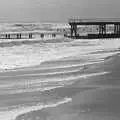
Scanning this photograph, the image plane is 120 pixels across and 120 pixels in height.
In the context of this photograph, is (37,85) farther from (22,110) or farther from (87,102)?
(22,110)

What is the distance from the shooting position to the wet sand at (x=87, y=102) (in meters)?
7.19

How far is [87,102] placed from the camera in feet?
27.7

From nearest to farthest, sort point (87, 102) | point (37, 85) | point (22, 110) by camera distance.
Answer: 1. point (22, 110)
2. point (87, 102)
3. point (37, 85)

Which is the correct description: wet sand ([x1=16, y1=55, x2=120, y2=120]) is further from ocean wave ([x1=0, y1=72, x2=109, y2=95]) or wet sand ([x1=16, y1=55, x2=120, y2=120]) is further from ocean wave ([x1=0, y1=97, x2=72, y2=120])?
ocean wave ([x1=0, y1=72, x2=109, y2=95])

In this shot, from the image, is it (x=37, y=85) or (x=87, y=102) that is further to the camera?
(x=37, y=85)

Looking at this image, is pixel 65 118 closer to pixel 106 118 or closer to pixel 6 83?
pixel 106 118

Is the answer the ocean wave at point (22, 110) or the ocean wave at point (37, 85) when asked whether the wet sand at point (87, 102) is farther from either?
the ocean wave at point (37, 85)

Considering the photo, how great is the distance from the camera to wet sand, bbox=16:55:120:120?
23.6 feet

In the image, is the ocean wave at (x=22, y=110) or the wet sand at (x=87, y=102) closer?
the wet sand at (x=87, y=102)

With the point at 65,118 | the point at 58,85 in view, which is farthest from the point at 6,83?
the point at 65,118

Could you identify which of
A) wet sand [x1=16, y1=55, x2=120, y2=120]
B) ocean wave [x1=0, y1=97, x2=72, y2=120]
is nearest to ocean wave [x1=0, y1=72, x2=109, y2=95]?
wet sand [x1=16, y1=55, x2=120, y2=120]

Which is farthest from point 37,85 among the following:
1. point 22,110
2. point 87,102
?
point 22,110

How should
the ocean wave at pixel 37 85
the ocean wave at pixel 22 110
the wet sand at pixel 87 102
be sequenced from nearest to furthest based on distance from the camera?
the wet sand at pixel 87 102 < the ocean wave at pixel 22 110 < the ocean wave at pixel 37 85

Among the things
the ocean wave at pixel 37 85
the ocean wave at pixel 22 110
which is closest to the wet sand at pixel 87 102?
the ocean wave at pixel 22 110
